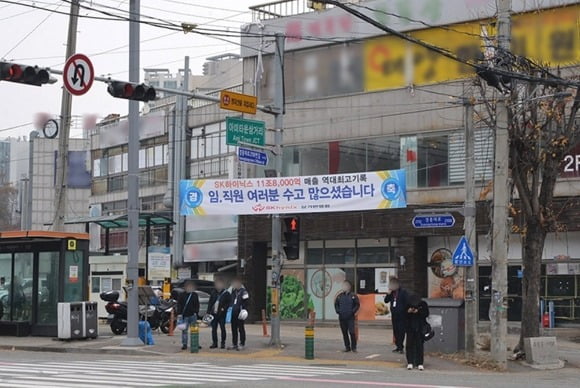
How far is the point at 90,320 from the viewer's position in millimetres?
26641

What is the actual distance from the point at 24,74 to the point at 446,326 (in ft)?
37.8

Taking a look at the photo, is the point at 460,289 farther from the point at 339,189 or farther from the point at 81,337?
the point at 81,337

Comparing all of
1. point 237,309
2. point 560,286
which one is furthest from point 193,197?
point 560,286

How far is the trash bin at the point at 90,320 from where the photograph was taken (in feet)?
86.7

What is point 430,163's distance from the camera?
34438 mm

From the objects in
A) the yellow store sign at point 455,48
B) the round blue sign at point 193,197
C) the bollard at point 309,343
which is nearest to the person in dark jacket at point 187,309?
the bollard at point 309,343

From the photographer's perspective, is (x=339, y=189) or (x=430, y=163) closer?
(x=339, y=189)

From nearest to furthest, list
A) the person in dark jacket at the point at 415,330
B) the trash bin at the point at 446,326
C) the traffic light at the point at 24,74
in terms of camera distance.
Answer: the traffic light at the point at 24,74
the person in dark jacket at the point at 415,330
the trash bin at the point at 446,326

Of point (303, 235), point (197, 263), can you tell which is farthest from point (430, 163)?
point (197, 263)

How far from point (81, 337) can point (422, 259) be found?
14.0 metres

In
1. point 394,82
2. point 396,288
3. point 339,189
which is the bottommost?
point 396,288

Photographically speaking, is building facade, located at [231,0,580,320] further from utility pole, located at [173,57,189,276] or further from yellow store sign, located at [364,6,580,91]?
utility pole, located at [173,57,189,276]

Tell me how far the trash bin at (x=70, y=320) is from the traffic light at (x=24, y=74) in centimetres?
928

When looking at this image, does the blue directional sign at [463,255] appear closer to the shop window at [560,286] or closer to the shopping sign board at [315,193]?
the shopping sign board at [315,193]
